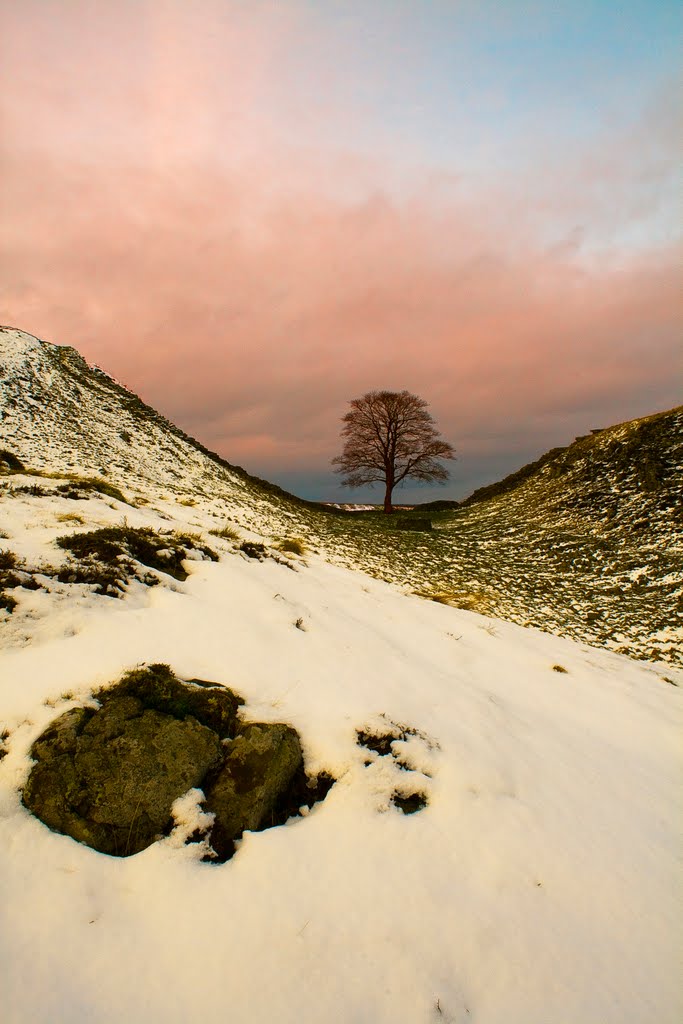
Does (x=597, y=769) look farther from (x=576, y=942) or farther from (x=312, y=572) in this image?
(x=312, y=572)

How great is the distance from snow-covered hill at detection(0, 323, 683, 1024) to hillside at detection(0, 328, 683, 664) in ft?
20.0

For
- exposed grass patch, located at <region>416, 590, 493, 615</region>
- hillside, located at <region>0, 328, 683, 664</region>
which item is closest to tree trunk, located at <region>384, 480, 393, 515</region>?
hillside, located at <region>0, 328, 683, 664</region>

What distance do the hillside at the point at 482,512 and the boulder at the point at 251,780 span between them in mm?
9124

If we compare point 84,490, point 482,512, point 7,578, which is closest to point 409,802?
point 7,578

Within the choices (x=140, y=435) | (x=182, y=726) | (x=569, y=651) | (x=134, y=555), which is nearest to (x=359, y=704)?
(x=182, y=726)

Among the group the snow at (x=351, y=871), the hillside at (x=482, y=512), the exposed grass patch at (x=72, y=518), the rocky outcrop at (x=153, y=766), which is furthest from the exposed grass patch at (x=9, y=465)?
the rocky outcrop at (x=153, y=766)

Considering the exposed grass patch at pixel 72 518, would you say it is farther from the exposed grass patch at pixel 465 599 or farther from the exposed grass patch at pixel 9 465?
the exposed grass patch at pixel 465 599

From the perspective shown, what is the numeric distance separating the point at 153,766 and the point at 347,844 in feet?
5.58

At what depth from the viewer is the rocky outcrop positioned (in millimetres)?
3168

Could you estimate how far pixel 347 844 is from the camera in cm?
332

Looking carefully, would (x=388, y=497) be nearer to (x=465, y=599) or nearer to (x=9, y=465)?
(x=465, y=599)

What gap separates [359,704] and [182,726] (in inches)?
76.0

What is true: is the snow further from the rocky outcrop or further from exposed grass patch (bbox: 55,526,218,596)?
exposed grass patch (bbox: 55,526,218,596)

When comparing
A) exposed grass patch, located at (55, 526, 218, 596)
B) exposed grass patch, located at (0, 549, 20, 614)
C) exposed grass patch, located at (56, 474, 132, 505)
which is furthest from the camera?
exposed grass patch, located at (56, 474, 132, 505)
